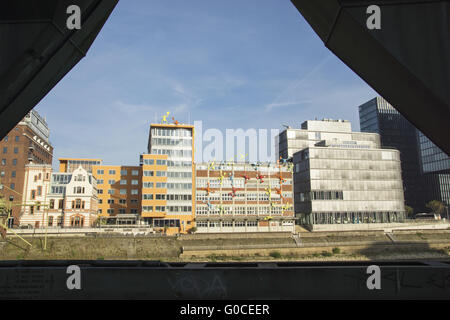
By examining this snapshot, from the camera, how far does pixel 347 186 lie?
96.1 metres

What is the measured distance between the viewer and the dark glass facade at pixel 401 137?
150 meters

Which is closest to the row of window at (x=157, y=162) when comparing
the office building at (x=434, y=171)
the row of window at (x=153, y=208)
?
the row of window at (x=153, y=208)

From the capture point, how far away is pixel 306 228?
90.9 meters

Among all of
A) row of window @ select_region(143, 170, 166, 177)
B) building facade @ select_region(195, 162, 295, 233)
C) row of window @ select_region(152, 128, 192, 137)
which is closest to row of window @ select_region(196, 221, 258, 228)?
building facade @ select_region(195, 162, 295, 233)

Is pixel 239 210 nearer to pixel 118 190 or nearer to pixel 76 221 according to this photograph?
pixel 118 190

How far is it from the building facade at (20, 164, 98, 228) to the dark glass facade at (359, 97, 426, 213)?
13233 centimetres

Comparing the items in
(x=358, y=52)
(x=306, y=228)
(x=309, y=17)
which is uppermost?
(x=309, y=17)

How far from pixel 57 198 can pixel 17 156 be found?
1834cm

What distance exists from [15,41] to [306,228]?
88.9m

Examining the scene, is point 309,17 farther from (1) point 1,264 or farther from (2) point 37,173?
(2) point 37,173

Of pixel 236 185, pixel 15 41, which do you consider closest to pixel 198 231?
pixel 236 185

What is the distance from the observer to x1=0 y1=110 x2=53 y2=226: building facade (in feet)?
258

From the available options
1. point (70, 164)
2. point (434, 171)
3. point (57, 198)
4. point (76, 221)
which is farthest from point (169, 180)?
point (434, 171)
